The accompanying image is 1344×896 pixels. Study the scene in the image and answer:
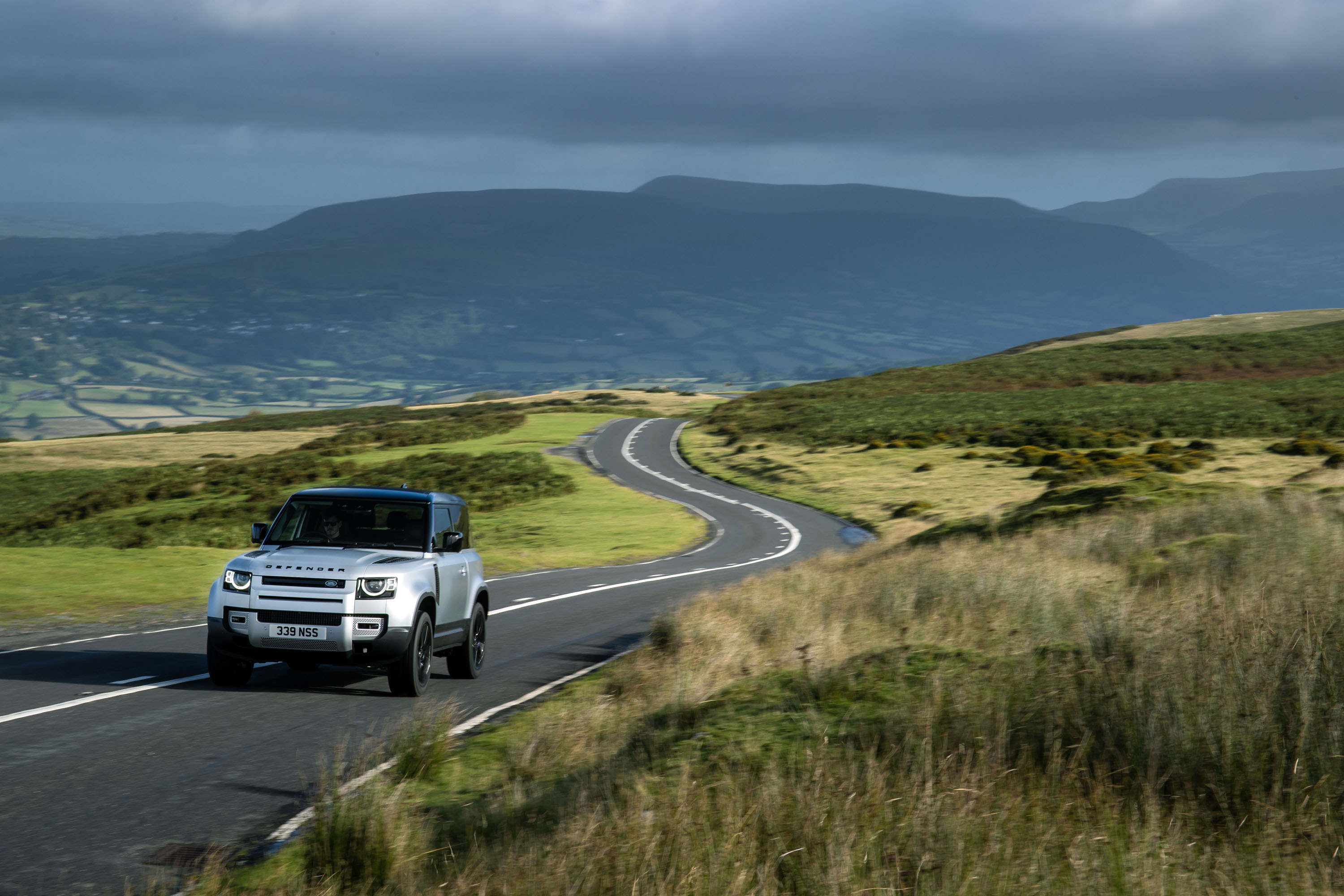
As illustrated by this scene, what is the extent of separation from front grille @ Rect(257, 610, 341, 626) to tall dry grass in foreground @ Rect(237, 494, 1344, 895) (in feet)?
6.73

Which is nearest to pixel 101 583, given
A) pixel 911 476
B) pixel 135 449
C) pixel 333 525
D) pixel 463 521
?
pixel 463 521

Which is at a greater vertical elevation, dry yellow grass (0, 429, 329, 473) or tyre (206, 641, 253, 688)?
tyre (206, 641, 253, 688)

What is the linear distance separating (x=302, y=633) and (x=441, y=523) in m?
2.28

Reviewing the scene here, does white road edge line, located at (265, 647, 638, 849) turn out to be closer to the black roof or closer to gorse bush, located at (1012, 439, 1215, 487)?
the black roof

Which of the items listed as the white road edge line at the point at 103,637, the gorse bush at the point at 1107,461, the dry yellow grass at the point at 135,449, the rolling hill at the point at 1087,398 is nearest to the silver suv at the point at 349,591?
the white road edge line at the point at 103,637

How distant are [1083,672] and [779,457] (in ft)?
230

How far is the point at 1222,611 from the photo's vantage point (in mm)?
8031

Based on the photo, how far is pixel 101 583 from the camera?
21.3 meters

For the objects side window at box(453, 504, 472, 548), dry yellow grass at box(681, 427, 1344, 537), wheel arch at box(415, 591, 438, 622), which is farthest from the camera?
dry yellow grass at box(681, 427, 1344, 537)

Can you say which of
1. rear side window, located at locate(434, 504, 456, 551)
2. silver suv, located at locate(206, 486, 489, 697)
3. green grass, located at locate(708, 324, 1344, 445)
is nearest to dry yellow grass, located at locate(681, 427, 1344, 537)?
green grass, located at locate(708, 324, 1344, 445)

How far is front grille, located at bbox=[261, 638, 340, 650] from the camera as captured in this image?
10.5 metres

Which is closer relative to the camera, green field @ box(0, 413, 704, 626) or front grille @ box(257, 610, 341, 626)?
front grille @ box(257, 610, 341, 626)

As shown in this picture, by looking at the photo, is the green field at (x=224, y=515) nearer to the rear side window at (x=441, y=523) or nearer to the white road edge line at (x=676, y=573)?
the white road edge line at (x=676, y=573)

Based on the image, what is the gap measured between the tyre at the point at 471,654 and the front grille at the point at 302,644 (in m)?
2.21
